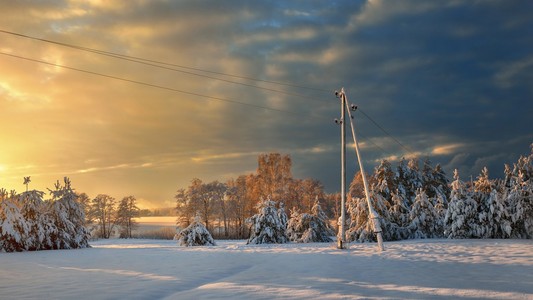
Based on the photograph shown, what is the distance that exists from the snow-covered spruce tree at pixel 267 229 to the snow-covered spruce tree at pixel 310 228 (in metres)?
1.20

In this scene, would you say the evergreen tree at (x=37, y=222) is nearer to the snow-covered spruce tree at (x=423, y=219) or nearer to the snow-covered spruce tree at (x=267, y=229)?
the snow-covered spruce tree at (x=267, y=229)

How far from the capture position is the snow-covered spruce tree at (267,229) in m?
26.1

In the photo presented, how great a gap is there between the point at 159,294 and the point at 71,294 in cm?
194

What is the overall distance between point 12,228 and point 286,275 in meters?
15.9

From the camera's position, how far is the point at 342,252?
56.7ft

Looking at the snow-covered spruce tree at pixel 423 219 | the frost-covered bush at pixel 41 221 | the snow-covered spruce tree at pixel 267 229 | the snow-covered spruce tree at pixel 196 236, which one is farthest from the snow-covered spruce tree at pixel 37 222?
the snow-covered spruce tree at pixel 423 219

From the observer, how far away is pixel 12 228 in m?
20.1

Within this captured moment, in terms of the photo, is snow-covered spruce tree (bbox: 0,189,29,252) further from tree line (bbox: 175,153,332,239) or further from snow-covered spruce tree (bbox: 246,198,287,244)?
tree line (bbox: 175,153,332,239)

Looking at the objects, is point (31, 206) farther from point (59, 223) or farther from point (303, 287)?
point (303, 287)

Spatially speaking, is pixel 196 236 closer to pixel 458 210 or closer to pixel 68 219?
pixel 68 219

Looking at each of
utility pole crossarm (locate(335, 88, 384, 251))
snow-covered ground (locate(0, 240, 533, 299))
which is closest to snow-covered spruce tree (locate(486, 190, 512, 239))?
snow-covered ground (locate(0, 240, 533, 299))

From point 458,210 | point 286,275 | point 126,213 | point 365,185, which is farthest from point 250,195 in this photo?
point 286,275

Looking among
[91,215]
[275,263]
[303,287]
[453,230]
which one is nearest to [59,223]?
[275,263]

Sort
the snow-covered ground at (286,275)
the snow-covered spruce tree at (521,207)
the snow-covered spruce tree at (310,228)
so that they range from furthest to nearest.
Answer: the snow-covered spruce tree at (310,228), the snow-covered spruce tree at (521,207), the snow-covered ground at (286,275)
